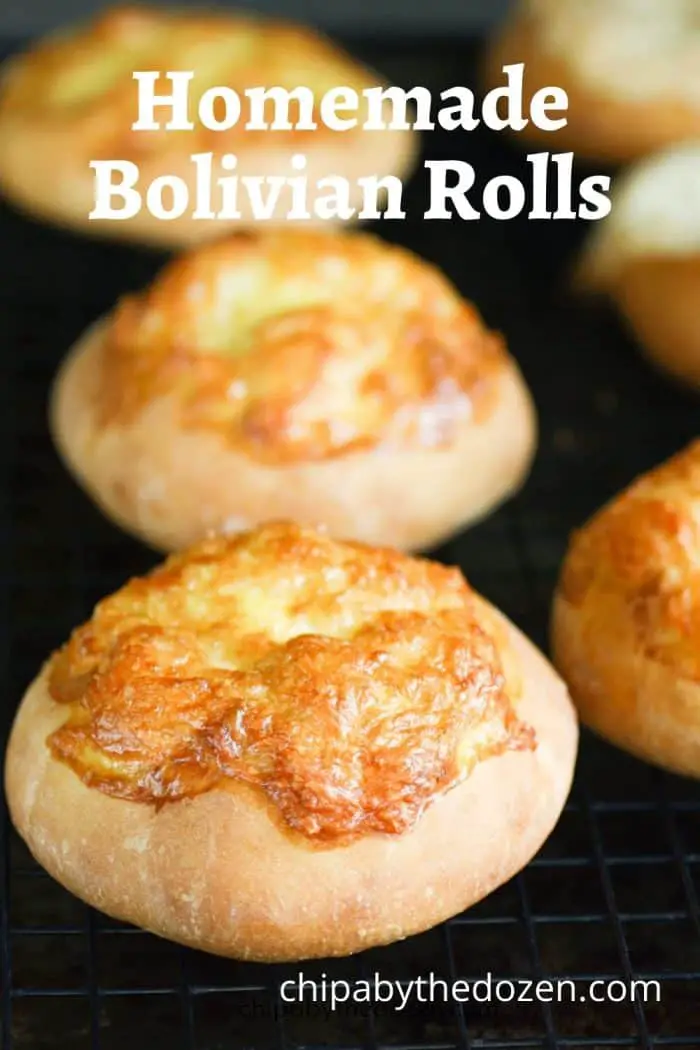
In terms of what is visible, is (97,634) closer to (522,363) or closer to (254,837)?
(254,837)

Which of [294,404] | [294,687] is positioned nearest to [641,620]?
[294,687]

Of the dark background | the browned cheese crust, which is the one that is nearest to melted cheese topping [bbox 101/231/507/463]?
the browned cheese crust

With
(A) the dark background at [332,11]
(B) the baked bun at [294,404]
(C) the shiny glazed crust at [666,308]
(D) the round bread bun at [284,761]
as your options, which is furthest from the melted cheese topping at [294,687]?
(A) the dark background at [332,11]

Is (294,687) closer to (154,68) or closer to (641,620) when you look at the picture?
(641,620)

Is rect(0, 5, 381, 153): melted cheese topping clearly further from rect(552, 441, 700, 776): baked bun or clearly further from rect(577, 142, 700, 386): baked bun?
rect(552, 441, 700, 776): baked bun

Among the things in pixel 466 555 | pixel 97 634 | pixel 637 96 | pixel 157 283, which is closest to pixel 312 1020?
pixel 97 634

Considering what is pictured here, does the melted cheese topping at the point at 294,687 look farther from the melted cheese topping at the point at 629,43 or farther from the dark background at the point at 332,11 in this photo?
the dark background at the point at 332,11
